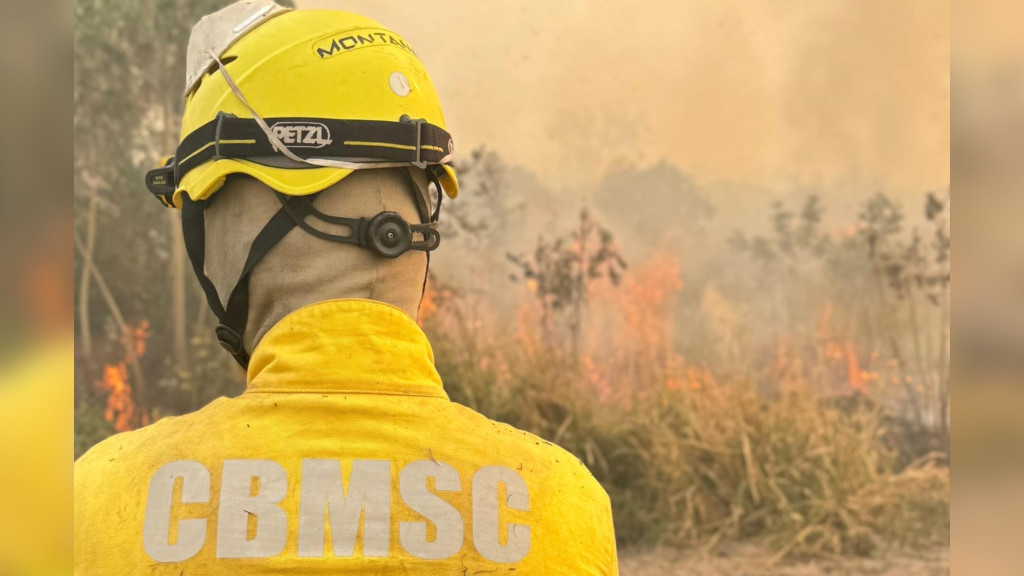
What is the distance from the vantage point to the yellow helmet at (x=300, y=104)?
122 cm

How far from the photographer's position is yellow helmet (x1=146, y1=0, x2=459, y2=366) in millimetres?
1196

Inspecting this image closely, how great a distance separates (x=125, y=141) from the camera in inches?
129

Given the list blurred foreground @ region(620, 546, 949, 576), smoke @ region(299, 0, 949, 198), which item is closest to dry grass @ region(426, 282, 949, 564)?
blurred foreground @ region(620, 546, 949, 576)

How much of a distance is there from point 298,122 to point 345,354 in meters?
0.33

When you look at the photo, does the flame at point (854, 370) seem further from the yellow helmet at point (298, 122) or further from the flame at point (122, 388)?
the yellow helmet at point (298, 122)

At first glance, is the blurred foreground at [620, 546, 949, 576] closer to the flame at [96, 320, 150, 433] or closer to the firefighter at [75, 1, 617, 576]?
the flame at [96, 320, 150, 433]

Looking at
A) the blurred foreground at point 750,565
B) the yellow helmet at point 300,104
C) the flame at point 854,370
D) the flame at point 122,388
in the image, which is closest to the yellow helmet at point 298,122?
the yellow helmet at point 300,104

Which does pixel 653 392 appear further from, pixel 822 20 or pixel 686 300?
pixel 822 20

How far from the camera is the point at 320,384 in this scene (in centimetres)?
106

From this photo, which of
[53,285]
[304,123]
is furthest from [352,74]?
[53,285]

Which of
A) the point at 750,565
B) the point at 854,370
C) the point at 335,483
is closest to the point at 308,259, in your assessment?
the point at 335,483

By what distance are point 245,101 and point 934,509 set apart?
3214 mm

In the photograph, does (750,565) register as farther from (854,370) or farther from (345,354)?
(345,354)

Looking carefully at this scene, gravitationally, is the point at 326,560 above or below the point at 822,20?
below
